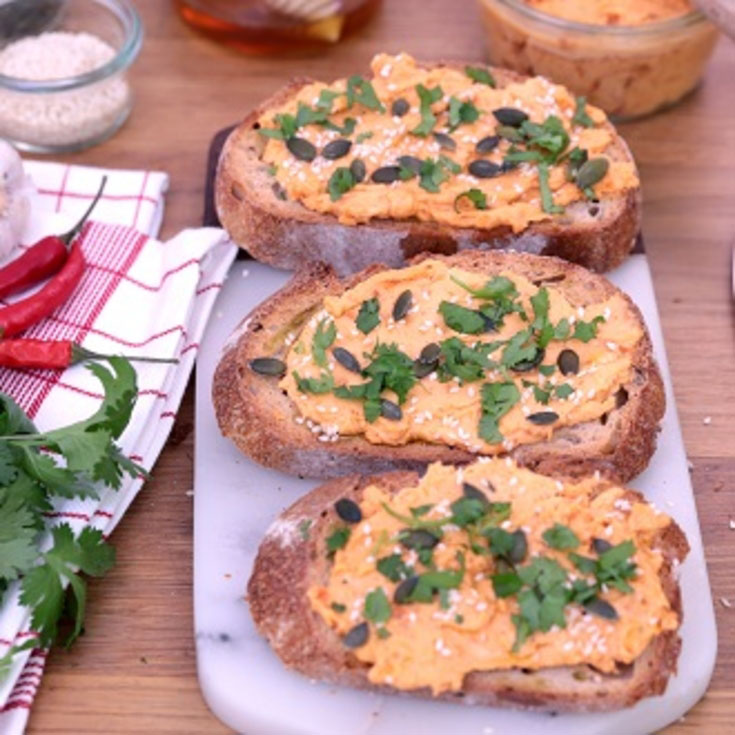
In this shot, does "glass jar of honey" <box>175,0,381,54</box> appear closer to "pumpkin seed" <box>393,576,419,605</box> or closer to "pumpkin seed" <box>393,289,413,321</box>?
"pumpkin seed" <box>393,289,413,321</box>

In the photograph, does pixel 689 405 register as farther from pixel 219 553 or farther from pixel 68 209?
pixel 68 209

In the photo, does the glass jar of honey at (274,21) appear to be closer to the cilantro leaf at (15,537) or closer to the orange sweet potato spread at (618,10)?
the orange sweet potato spread at (618,10)

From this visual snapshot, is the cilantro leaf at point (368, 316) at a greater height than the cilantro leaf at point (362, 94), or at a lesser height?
lesser

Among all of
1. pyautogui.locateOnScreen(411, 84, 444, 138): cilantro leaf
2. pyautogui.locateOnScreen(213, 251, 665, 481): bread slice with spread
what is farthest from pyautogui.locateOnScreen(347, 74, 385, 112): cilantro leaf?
pyautogui.locateOnScreen(213, 251, 665, 481): bread slice with spread

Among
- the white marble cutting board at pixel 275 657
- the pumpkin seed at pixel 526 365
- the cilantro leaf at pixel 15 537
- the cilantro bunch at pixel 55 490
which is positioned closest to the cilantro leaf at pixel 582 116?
the white marble cutting board at pixel 275 657

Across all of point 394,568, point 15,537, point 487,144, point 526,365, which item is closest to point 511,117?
point 487,144

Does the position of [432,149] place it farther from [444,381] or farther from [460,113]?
[444,381]
